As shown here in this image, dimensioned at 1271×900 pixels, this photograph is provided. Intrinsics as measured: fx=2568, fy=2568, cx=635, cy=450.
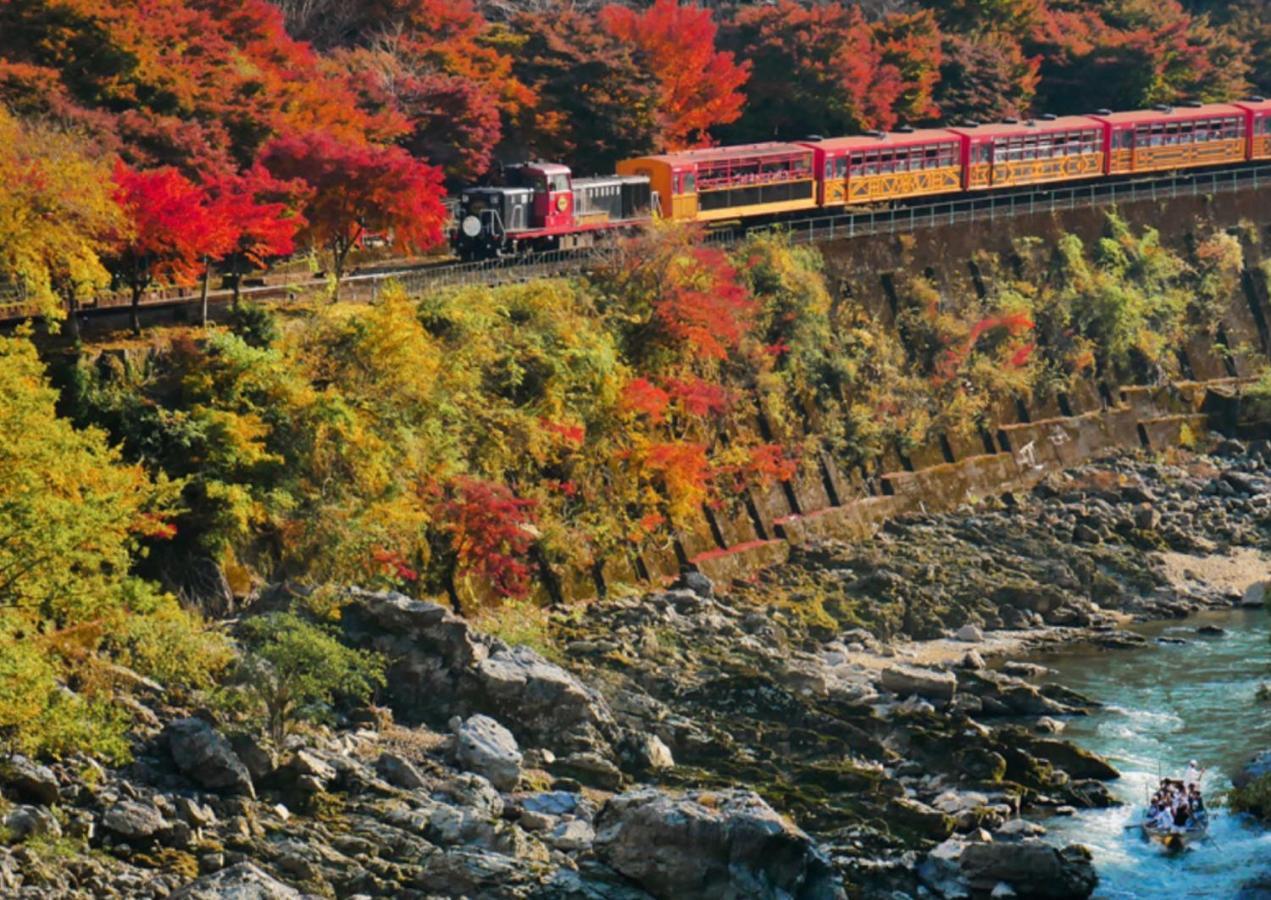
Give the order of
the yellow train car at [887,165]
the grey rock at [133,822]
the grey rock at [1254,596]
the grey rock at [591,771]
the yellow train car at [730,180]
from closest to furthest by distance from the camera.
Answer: the grey rock at [133,822] → the grey rock at [591,771] → the grey rock at [1254,596] → the yellow train car at [730,180] → the yellow train car at [887,165]

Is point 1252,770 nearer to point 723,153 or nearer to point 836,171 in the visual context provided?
point 723,153

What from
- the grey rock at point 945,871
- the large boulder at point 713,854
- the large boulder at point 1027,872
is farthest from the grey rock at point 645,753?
the large boulder at point 1027,872

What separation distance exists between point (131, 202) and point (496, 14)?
3029 centimetres

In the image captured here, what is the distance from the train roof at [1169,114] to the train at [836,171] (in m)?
0.04

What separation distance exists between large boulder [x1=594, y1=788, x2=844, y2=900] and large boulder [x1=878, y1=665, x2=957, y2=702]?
9708mm

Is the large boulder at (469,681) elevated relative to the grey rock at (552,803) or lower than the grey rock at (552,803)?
elevated

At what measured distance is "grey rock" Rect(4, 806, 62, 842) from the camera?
31109 mm

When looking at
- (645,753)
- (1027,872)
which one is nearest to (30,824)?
(645,753)

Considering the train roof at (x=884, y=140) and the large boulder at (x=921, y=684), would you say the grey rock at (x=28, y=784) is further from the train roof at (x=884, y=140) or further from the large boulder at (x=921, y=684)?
the train roof at (x=884, y=140)

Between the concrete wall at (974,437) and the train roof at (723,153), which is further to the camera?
the train roof at (723,153)

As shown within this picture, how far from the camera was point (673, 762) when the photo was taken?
125 ft

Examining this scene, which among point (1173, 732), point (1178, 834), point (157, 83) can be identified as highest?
point (157, 83)

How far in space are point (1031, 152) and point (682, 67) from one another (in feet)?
33.2

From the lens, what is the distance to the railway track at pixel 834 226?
49.2 metres
